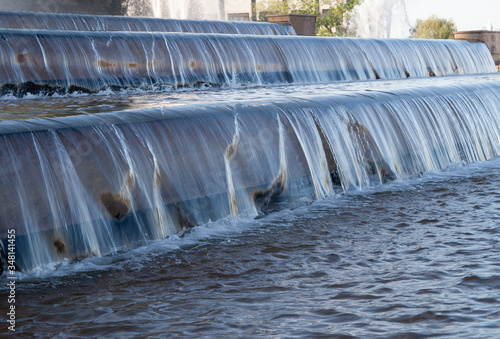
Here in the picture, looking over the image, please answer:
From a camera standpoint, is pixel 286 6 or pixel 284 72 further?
pixel 286 6

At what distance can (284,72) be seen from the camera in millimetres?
13281

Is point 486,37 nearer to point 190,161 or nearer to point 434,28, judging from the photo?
point 190,161

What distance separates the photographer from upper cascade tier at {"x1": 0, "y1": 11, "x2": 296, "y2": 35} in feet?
44.2

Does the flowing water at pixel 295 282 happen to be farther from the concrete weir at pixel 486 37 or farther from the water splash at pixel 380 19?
the water splash at pixel 380 19

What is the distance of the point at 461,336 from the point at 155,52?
892cm

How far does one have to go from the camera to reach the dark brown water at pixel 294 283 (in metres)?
3.71

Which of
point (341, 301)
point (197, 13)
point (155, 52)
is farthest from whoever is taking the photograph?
point (197, 13)

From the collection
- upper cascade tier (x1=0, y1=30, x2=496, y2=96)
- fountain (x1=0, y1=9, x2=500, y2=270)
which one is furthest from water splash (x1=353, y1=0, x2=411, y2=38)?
fountain (x1=0, y1=9, x2=500, y2=270)

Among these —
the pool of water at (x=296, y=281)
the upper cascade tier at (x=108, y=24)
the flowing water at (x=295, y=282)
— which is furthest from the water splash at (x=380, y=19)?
the flowing water at (x=295, y=282)

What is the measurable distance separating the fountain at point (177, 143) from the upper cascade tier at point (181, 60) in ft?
0.08

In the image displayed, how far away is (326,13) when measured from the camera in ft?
157

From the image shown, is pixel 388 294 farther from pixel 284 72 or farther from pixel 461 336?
pixel 284 72

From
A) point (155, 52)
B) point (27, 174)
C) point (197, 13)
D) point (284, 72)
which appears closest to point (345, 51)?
point (284, 72)

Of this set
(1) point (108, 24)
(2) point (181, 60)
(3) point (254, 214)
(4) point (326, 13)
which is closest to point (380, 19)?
(4) point (326, 13)
